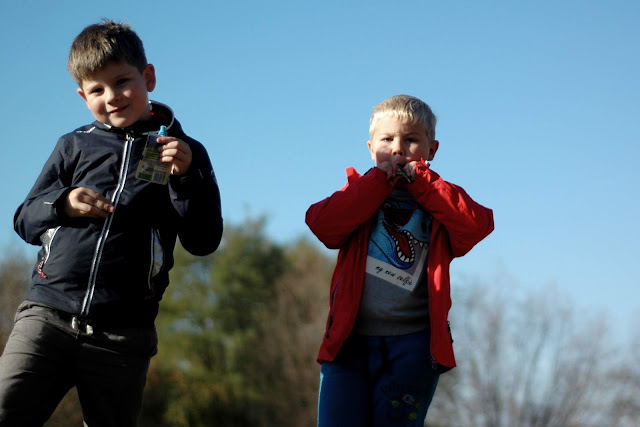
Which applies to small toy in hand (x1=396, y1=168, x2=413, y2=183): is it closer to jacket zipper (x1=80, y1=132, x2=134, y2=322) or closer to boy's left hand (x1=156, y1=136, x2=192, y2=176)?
boy's left hand (x1=156, y1=136, x2=192, y2=176)

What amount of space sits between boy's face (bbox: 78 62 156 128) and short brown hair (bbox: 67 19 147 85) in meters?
0.03

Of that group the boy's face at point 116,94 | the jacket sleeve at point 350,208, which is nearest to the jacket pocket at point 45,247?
the boy's face at point 116,94

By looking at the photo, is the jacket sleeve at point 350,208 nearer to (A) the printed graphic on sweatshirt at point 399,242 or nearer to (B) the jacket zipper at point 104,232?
(A) the printed graphic on sweatshirt at point 399,242

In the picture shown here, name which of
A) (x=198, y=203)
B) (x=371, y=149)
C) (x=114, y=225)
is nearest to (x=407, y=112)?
(x=371, y=149)

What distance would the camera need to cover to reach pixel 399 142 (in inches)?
165

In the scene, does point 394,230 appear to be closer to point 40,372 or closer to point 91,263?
point 91,263

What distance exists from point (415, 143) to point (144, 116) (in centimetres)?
143

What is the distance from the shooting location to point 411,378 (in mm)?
3795

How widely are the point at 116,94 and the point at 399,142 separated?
4.88 feet

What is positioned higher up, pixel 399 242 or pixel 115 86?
pixel 115 86

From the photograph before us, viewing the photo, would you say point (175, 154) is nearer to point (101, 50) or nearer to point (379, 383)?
point (101, 50)

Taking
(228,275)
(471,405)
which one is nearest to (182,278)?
(228,275)

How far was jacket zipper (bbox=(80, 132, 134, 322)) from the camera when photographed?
3.50 metres

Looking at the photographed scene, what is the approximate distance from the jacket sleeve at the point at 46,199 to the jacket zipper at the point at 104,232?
0.65ft
